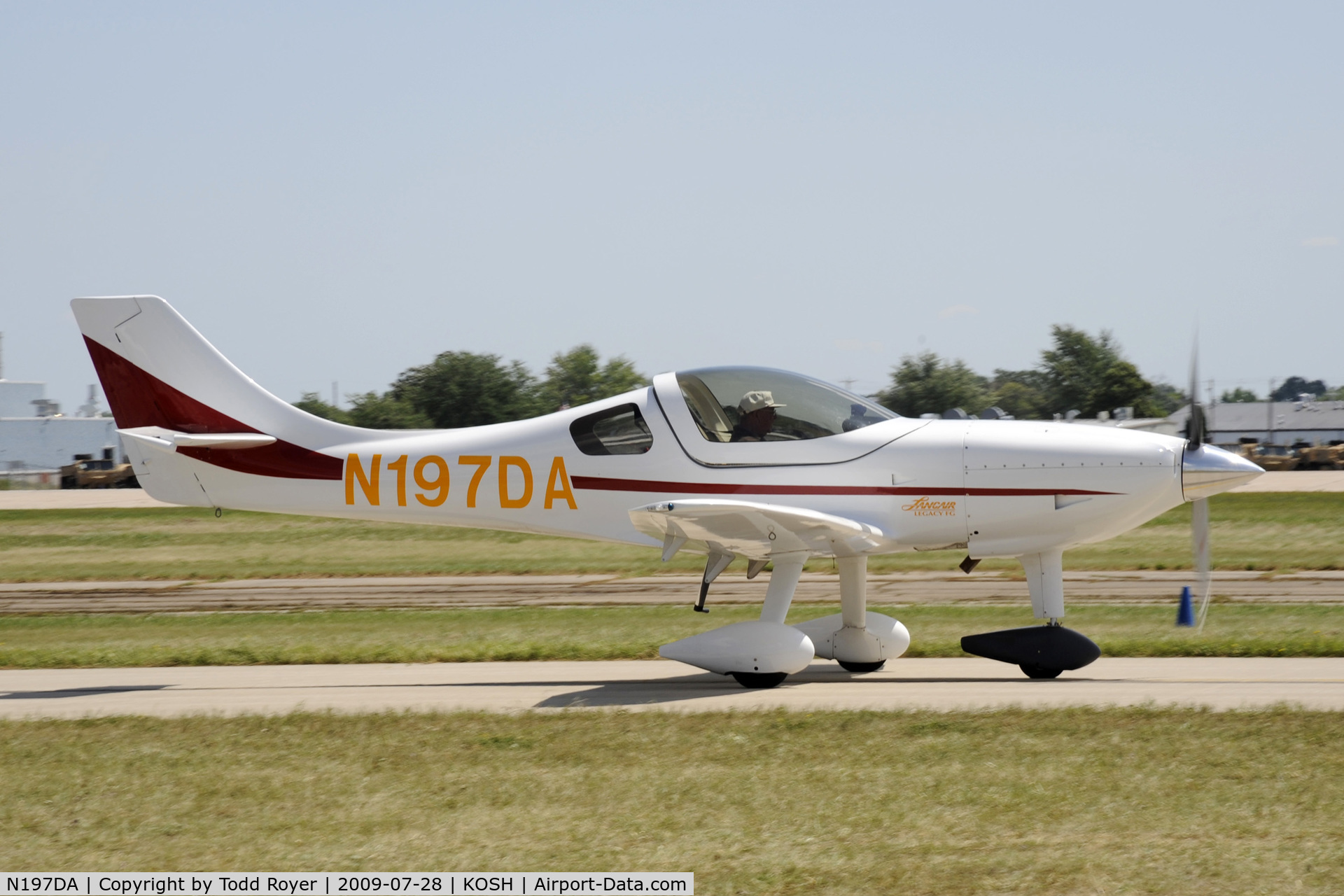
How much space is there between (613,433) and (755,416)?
49.8 inches

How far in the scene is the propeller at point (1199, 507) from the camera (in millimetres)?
9648

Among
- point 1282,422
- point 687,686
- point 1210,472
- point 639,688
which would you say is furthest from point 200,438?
point 1282,422

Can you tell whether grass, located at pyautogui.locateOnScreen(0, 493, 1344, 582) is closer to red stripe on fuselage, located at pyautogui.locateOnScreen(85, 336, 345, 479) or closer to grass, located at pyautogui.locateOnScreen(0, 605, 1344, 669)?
grass, located at pyautogui.locateOnScreen(0, 605, 1344, 669)

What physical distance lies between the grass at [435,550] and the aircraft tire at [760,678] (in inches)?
488

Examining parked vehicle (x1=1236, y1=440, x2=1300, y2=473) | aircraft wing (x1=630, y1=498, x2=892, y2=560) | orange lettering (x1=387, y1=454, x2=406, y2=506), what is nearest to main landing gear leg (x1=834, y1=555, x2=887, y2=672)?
aircraft wing (x1=630, y1=498, x2=892, y2=560)

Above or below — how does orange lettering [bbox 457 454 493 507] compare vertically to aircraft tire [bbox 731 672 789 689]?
above

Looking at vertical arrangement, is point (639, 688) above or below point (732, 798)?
below

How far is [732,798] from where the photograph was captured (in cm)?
642

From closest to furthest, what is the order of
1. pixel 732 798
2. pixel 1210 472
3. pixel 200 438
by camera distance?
pixel 732 798 → pixel 1210 472 → pixel 200 438

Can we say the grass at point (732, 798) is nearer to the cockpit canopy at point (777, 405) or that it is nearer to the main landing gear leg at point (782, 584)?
the main landing gear leg at point (782, 584)

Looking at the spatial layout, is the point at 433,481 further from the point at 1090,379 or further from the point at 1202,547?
the point at 1090,379

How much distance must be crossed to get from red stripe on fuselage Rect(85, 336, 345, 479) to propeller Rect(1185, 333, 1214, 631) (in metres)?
8.17

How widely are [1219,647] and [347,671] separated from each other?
828cm

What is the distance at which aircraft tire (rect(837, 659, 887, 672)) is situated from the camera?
11.0m
